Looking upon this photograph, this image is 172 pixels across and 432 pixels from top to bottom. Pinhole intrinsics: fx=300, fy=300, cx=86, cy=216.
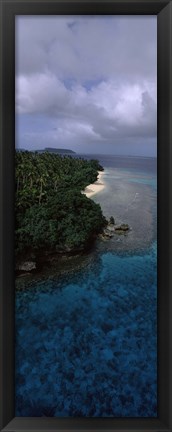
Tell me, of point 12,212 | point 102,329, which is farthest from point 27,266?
point 102,329

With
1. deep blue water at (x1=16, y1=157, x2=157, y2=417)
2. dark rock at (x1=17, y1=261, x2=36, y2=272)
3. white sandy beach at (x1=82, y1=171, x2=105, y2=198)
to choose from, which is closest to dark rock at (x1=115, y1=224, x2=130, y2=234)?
deep blue water at (x1=16, y1=157, x2=157, y2=417)

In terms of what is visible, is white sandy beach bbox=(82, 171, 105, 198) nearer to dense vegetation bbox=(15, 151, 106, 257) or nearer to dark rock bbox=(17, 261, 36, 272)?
dense vegetation bbox=(15, 151, 106, 257)

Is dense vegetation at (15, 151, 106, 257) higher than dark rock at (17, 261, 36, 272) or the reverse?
higher

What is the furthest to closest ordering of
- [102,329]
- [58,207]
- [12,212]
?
[58,207] → [102,329] → [12,212]

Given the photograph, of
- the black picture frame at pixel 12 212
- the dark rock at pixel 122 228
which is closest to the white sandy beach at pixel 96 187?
the dark rock at pixel 122 228

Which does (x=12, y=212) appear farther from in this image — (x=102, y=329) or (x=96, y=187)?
(x=102, y=329)

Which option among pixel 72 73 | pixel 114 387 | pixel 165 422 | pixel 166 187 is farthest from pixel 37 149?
pixel 165 422

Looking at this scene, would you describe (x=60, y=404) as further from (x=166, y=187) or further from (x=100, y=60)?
(x=100, y=60)

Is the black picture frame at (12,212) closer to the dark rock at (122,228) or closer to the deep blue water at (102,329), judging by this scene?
the deep blue water at (102,329)
